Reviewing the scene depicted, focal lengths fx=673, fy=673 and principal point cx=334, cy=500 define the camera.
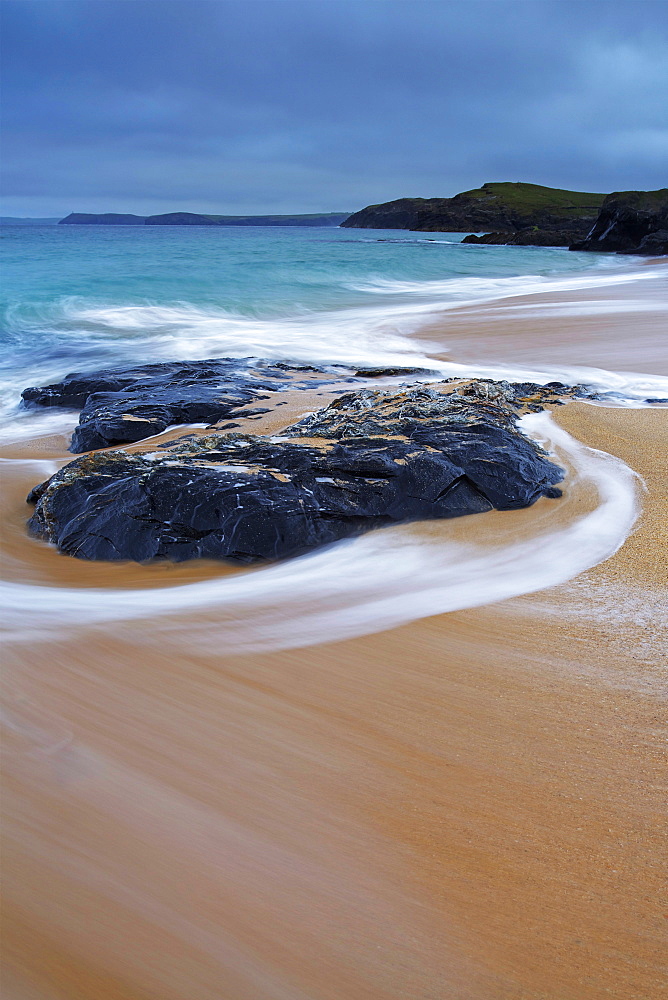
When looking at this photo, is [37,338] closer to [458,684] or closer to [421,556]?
[421,556]

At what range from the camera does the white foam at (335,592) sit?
261 centimetres

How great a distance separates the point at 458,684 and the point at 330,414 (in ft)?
9.71

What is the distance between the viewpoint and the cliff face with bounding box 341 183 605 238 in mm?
76750

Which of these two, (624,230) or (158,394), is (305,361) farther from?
(624,230)

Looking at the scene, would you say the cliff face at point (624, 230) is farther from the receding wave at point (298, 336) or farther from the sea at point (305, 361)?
the receding wave at point (298, 336)

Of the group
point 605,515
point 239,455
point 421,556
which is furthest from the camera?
point 239,455

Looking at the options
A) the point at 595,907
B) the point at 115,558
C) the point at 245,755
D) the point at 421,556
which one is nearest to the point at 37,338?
the point at 115,558

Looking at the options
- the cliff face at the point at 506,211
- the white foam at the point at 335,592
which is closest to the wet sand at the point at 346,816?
the white foam at the point at 335,592

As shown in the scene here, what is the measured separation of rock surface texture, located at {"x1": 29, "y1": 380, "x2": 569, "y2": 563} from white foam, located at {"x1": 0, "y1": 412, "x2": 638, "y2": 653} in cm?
21

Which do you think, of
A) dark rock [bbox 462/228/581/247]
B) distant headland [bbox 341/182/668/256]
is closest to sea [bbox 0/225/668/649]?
distant headland [bbox 341/182/668/256]

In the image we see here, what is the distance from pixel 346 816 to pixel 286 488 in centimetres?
198

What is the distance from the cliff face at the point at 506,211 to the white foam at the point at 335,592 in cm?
6944

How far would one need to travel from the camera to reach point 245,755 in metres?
1.90

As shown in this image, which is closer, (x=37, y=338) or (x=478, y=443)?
(x=478, y=443)
